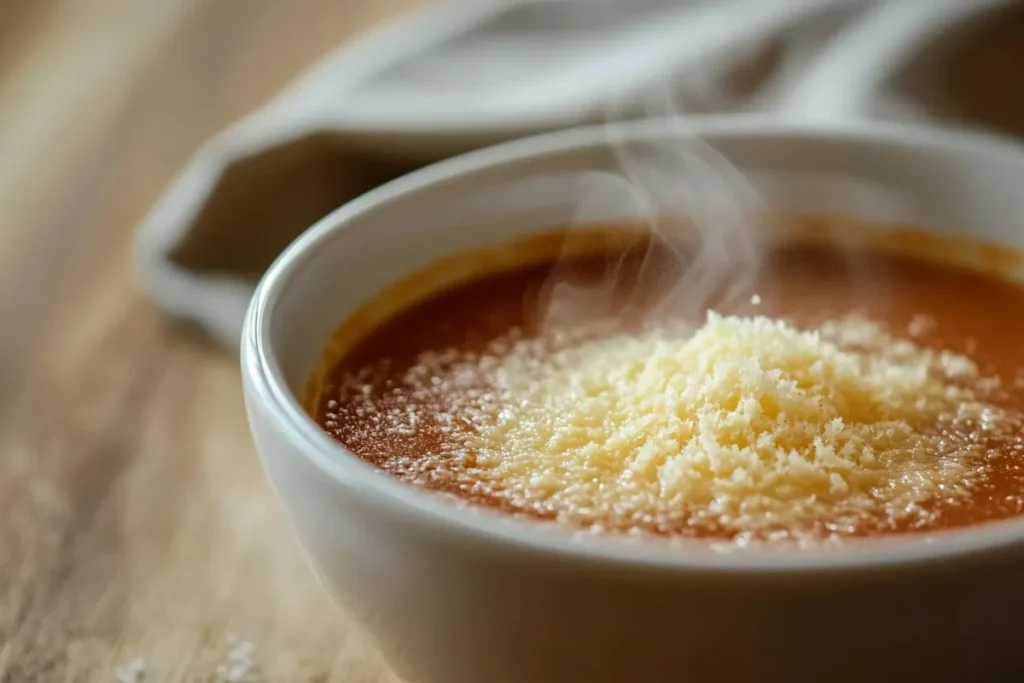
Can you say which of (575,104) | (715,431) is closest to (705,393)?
(715,431)

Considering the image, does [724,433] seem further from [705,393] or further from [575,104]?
[575,104]

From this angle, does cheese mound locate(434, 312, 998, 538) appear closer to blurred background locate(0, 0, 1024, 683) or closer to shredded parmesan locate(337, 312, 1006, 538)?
shredded parmesan locate(337, 312, 1006, 538)

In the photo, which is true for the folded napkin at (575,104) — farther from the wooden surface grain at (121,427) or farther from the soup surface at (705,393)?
the soup surface at (705,393)

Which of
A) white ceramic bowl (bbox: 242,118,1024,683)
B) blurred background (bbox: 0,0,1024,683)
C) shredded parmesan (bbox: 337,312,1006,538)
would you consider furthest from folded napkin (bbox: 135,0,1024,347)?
white ceramic bowl (bbox: 242,118,1024,683)

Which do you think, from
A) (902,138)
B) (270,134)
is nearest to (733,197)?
(902,138)

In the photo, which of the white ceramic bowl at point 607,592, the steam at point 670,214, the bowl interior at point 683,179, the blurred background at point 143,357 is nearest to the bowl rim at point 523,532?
the white ceramic bowl at point 607,592
